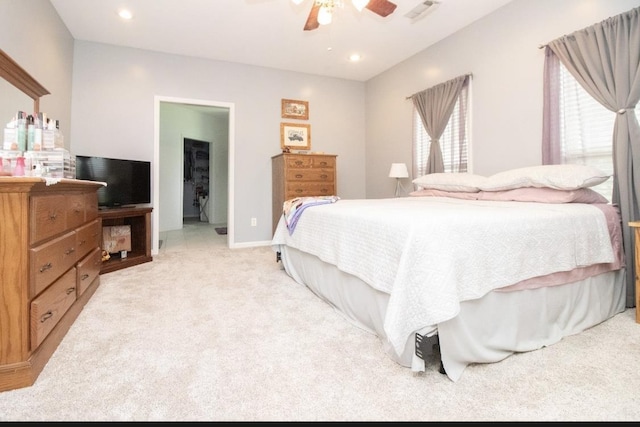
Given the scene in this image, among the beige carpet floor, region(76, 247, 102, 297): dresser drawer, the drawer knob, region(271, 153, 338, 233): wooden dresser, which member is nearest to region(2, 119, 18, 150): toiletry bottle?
region(76, 247, 102, 297): dresser drawer

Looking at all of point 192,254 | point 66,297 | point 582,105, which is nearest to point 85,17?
point 192,254

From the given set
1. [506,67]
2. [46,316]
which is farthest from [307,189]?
[46,316]

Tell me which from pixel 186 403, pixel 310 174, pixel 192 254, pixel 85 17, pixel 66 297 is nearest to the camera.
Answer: pixel 186 403

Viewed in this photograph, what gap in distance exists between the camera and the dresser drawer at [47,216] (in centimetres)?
132

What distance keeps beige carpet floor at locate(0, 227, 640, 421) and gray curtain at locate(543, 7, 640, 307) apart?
2.29 ft

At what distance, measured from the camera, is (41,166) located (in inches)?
67.4

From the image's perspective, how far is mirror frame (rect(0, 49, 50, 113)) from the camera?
185 centimetres

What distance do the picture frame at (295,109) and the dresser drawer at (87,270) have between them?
121 inches

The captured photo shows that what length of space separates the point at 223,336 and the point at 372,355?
0.82m

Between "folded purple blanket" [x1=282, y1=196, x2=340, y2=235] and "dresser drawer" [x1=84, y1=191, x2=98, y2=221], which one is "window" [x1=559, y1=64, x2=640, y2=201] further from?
"dresser drawer" [x1=84, y1=191, x2=98, y2=221]

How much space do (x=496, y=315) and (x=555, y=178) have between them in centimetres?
120

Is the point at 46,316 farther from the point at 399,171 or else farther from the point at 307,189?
the point at 399,171

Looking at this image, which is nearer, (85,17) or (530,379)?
(530,379)

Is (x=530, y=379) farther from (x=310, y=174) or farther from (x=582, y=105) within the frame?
(x=310, y=174)
